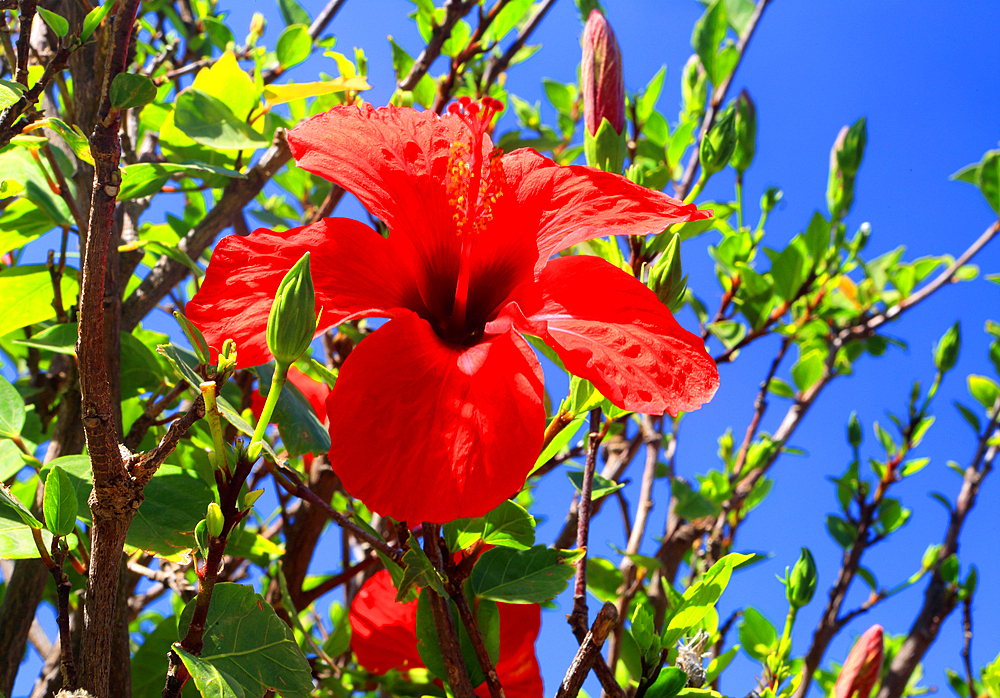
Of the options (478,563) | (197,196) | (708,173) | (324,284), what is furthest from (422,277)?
(197,196)

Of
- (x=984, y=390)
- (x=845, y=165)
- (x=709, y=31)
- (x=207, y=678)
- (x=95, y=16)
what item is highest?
(x=709, y=31)

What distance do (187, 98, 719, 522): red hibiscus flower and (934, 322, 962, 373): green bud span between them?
1189 mm

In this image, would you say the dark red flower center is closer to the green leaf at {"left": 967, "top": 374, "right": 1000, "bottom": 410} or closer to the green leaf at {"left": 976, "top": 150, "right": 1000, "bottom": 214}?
the green leaf at {"left": 976, "top": 150, "right": 1000, "bottom": 214}

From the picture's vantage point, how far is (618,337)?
1.68ft

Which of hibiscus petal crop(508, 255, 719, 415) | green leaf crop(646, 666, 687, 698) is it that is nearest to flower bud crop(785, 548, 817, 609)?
green leaf crop(646, 666, 687, 698)

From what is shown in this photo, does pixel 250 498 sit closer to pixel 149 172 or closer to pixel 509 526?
pixel 509 526

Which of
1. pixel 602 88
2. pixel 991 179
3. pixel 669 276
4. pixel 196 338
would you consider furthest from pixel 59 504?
pixel 991 179

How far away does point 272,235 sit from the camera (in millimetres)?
536

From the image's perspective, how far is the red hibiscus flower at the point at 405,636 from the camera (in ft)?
2.28

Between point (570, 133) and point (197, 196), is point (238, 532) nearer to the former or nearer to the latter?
point (197, 196)

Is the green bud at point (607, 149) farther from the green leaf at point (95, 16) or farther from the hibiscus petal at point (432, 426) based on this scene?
the green leaf at point (95, 16)

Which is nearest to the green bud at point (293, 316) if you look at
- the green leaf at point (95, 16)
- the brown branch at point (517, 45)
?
the green leaf at point (95, 16)

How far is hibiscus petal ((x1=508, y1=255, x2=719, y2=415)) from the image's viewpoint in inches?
19.3

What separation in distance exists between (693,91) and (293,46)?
0.92 metres
